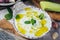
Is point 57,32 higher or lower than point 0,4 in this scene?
lower

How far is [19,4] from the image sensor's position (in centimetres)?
99

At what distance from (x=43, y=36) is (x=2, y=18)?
0.24 m

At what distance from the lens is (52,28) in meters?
0.92

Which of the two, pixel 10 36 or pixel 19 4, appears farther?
pixel 19 4

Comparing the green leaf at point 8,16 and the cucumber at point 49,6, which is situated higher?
the cucumber at point 49,6

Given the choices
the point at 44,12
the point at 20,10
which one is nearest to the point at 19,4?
the point at 20,10

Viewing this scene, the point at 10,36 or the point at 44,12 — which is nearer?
the point at 10,36

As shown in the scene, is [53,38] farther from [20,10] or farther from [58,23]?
[20,10]

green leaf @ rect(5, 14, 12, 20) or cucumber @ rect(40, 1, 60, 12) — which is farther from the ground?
cucumber @ rect(40, 1, 60, 12)

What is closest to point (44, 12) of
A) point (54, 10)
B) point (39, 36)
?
point (54, 10)

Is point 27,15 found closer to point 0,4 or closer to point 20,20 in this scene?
point 20,20

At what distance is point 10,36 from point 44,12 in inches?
9.4

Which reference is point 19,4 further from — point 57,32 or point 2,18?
point 57,32

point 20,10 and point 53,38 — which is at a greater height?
point 20,10
